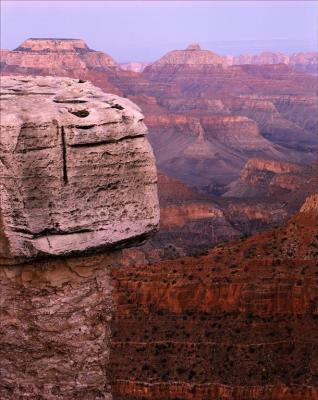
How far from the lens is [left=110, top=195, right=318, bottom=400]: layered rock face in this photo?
17.4 meters

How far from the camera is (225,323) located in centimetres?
1956

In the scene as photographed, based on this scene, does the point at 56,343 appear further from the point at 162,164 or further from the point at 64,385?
the point at 162,164

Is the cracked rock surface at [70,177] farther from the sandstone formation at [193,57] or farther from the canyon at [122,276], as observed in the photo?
the sandstone formation at [193,57]

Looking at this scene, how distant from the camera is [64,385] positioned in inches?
246

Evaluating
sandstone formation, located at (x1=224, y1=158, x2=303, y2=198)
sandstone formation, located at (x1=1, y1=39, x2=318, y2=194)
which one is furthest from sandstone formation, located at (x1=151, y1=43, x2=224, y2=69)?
sandstone formation, located at (x1=224, y1=158, x2=303, y2=198)

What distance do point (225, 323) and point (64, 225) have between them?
14.4m

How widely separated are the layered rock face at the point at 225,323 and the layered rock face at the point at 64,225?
35.3 ft

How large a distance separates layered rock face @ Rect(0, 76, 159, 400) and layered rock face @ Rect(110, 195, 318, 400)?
424 inches

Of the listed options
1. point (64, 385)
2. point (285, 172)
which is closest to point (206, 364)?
point (64, 385)

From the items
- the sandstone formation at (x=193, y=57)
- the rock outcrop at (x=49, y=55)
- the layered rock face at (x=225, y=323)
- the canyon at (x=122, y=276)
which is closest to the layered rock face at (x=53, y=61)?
the rock outcrop at (x=49, y=55)

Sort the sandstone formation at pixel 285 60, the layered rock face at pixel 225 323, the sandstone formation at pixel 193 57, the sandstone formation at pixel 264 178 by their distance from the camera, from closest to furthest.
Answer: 1. the layered rock face at pixel 225 323
2. the sandstone formation at pixel 264 178
3. the sandstone formation at pixel 193 57
4. the sandstone formation at pixel 285 60

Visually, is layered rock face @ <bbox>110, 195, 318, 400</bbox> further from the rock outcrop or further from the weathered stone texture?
the rock outcrop

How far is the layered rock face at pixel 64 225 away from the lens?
566cm

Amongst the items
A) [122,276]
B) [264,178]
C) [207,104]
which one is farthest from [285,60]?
[122,276]
